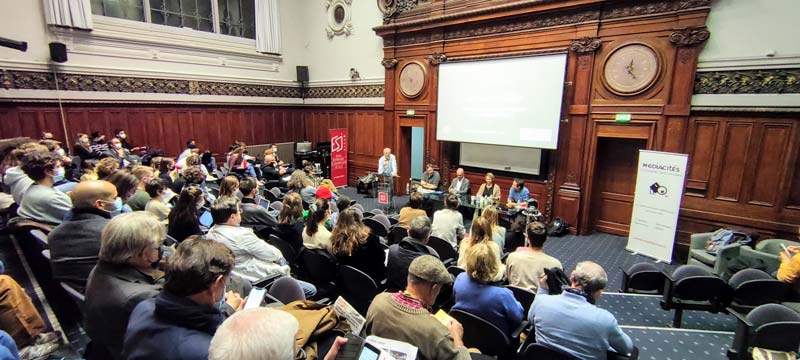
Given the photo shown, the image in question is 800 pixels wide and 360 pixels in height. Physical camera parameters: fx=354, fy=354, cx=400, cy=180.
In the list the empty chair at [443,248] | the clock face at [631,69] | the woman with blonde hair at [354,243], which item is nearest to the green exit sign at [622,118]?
the clock face at [631,69]

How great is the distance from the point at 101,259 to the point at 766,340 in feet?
13.2

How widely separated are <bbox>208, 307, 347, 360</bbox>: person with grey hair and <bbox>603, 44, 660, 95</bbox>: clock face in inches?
247

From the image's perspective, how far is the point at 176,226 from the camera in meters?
3.14

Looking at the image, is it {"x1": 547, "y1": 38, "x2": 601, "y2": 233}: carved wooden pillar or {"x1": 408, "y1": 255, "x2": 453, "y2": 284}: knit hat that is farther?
{"x1": 547, "y1": 38, "x2": 601, "y2": 233}: carved wooden pillar

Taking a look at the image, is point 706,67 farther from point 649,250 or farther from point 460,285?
point 460,285

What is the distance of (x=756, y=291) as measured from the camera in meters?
3.14

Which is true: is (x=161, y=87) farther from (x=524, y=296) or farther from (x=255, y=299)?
(x=524, y=296)

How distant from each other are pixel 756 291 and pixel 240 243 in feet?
14.5

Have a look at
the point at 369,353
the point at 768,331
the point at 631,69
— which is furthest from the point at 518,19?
the point at 369,353

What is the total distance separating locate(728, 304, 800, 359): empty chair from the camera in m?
2.36

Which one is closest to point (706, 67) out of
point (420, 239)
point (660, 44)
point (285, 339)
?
point (660, 44)

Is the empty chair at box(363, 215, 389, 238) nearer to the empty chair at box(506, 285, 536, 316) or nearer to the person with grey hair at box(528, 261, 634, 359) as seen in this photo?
the empty chair at box(506, 285, 536, 316)

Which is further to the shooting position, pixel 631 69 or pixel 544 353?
pixel 631 69

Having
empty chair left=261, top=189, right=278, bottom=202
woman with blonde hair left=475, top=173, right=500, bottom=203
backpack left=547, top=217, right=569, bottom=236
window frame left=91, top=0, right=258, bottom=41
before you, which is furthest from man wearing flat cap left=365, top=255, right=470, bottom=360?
window frame left=91, top=0, right=258, bottom=41
